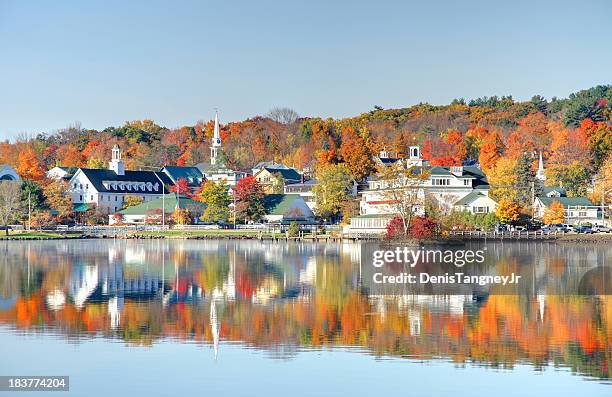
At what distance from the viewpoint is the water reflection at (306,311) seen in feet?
67.3

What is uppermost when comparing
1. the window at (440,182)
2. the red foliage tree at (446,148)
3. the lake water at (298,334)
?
the red foliage tree at (446,148)

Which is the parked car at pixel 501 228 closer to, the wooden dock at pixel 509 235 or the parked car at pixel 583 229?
the wooden dock at pixel 509 235

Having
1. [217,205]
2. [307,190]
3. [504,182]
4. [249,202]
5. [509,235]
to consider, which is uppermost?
[504,182]

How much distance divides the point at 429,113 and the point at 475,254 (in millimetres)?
82169

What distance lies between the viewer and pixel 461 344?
813 inches

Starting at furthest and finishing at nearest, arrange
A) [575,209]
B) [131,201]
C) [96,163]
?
1. [96,163]
2. [131,201]
3. [575,209]

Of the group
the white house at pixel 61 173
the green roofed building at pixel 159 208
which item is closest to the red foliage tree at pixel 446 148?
the green roofed building at pixel 159 208

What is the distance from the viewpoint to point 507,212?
70.1 meters

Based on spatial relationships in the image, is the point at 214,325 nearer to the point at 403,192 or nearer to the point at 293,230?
the point at 403,192

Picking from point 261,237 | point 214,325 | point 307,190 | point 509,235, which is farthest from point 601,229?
point 214,325

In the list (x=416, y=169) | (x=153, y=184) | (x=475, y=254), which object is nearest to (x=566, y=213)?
(x=416, y=169)

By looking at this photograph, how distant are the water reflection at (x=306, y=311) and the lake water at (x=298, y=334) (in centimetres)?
5

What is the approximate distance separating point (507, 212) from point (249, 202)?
2266 centimetres

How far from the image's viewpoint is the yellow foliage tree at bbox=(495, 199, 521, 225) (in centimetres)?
7006
